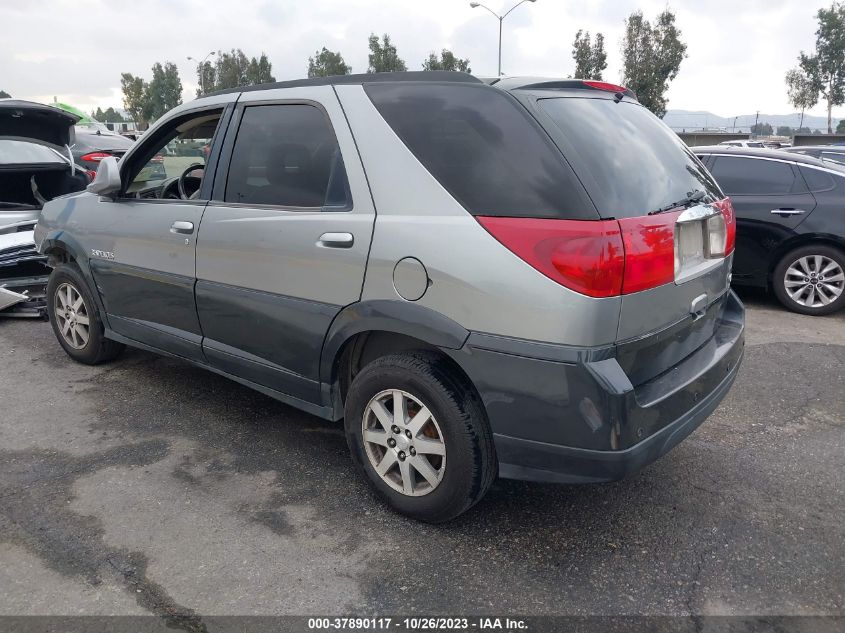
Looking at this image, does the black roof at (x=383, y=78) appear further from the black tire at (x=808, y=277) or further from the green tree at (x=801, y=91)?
the green tree at (x=801, y=91)

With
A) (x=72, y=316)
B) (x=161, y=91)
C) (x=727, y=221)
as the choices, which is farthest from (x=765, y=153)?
(x=161, y=91)

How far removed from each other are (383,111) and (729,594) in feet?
7.51

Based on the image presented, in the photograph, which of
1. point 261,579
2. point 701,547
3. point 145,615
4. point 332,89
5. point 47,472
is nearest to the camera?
point 145,615

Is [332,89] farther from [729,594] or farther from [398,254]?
[729,594]

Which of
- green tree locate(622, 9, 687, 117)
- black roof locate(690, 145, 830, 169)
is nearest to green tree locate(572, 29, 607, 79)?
green tree locate(622, 9, 687, 117)

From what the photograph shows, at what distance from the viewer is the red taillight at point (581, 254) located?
233 cm

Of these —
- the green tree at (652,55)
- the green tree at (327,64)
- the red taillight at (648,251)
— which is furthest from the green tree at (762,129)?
the red taillight at (648,251)

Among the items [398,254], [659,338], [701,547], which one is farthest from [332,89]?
[701,547]

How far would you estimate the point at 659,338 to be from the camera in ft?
8.54

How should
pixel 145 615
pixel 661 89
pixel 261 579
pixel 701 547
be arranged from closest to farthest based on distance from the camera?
pixel 145 615 < pixel 261 579 < pixel 701 547 < pixel 661 89

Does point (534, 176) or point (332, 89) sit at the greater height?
point (332, 89)

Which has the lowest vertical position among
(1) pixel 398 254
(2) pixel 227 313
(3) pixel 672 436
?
(3) pixel 672 436

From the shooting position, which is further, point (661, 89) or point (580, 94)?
point (661, 89)

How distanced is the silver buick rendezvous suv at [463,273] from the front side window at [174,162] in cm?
40
